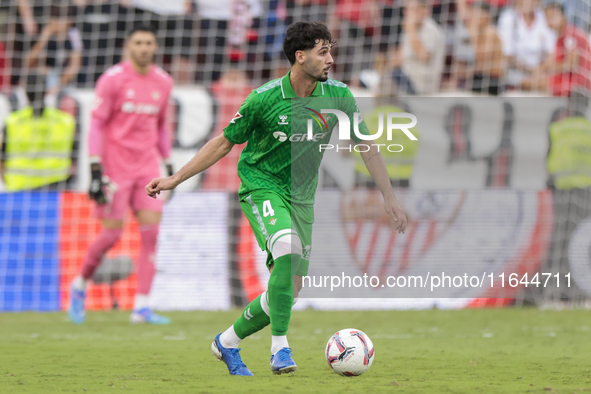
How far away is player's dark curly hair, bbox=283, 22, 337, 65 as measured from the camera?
4.14m

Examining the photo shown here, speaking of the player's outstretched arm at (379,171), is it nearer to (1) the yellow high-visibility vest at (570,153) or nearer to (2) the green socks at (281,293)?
(2) the green socks at (281,293)

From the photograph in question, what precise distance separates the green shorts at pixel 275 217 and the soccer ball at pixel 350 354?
447mm

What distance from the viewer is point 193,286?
884cm

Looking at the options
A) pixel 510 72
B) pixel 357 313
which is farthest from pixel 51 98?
pixel 510 72

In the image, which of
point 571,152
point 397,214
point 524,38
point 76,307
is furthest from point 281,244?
point 524,38

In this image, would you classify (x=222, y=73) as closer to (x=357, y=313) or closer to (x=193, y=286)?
(x=193, y=286)

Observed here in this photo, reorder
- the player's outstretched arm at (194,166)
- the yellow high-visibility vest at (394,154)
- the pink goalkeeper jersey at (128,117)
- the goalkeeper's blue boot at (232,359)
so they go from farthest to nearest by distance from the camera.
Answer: the yellow high-visibility vest at (394,154) → the pink goalkeeper jersey at (128,117) → the goalkeeper's blue boot at (232,359) → the player's outstretched arm at (194,166)

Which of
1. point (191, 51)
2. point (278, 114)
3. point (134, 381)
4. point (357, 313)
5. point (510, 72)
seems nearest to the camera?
point (134, 381)

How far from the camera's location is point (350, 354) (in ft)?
13.1

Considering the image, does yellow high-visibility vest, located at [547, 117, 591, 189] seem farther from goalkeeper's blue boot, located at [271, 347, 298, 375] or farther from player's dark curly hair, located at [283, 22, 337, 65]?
goalkeeper's blue boot, located at [271, 347, 298, 375]

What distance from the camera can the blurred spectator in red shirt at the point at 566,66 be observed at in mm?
9203

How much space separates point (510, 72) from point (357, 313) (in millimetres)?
3702

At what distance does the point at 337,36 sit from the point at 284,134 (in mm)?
6497

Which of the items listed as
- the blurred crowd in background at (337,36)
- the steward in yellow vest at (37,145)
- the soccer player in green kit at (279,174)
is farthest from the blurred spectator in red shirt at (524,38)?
the soccer player in green kit at (279,174)
